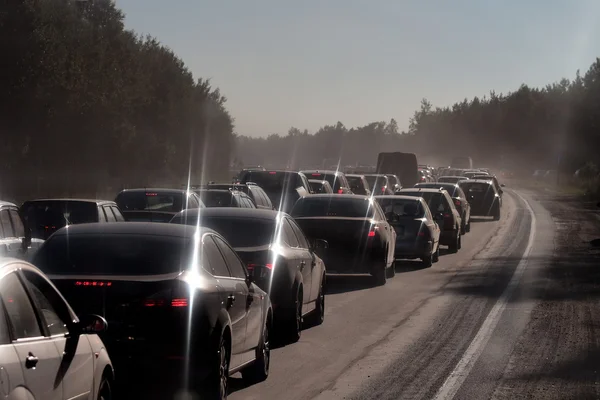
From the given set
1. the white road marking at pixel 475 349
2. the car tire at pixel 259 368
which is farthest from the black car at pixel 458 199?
the car tire at pixel 259 368

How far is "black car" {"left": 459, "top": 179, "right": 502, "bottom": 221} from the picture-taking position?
4597 centimetres

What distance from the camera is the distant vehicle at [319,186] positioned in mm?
33312

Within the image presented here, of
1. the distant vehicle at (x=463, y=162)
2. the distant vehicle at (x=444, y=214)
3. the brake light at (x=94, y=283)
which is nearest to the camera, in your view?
the brake light at (x=94, y=283)

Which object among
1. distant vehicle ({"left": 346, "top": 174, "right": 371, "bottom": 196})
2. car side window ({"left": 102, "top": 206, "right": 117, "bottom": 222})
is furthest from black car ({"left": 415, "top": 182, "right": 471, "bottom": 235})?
car side window ({"left": 102, "top": 206, "right": 117, "bottom": 222})

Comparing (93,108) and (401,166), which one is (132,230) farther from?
(93,108)

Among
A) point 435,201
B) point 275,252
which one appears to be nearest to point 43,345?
point 275,252

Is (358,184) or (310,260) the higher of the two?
(310,260)

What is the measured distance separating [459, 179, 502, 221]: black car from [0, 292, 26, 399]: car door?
136ft

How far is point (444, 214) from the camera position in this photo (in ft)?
95.1

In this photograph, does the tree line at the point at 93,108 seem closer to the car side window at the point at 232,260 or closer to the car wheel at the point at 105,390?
the car side window at the point at 232,260

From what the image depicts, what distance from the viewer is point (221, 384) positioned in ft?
27.9

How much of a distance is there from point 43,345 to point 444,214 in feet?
78.1

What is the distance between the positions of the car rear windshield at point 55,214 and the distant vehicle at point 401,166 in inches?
1523

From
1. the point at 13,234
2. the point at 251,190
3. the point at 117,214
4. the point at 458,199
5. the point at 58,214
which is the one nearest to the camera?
the point at 13,234
